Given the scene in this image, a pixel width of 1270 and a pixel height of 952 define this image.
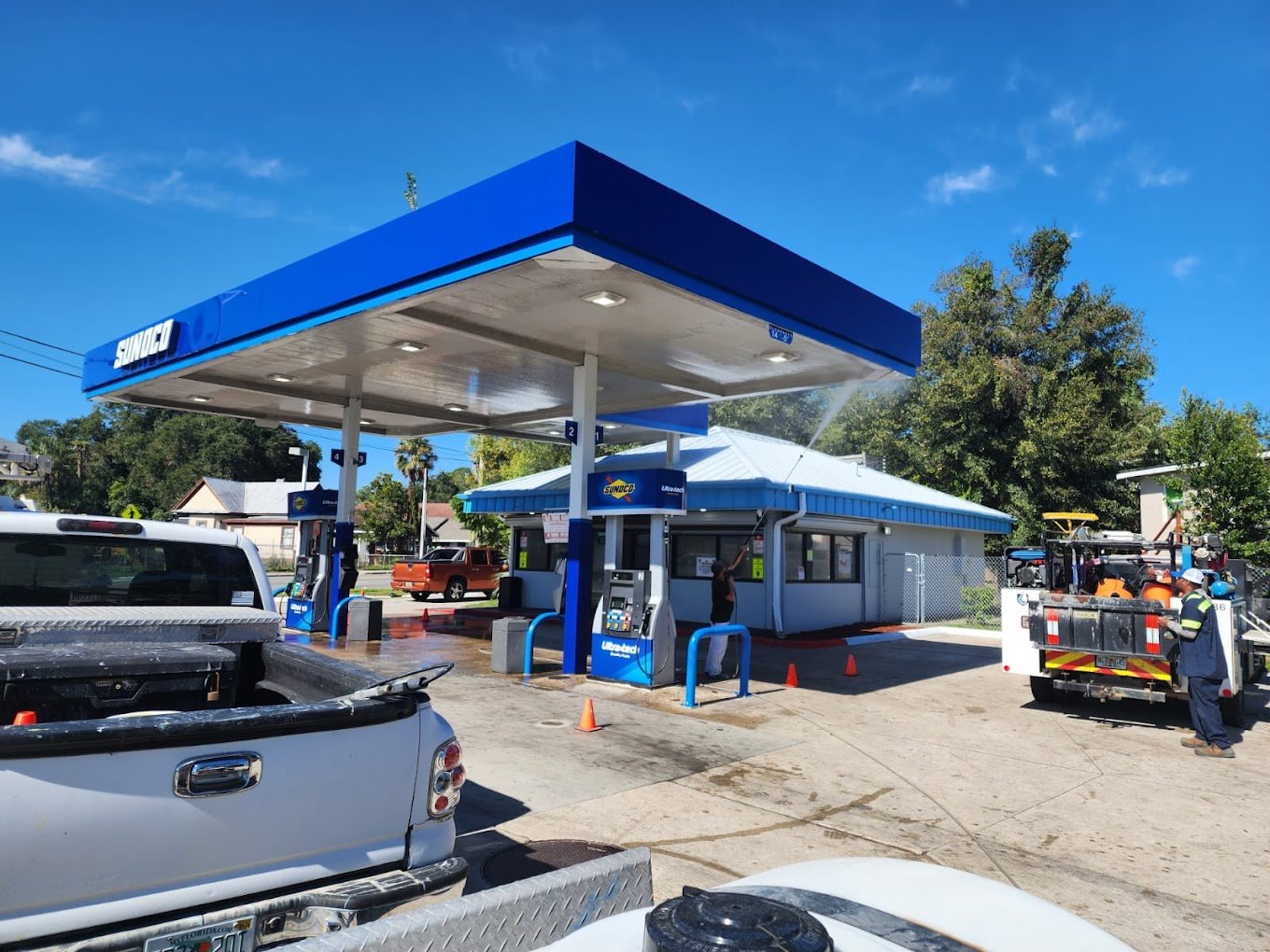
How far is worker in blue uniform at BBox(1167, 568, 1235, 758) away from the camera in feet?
28.0

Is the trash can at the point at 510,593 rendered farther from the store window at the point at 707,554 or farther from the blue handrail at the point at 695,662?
the blue handrail at the point at 695,662

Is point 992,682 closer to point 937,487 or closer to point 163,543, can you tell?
point 163,543

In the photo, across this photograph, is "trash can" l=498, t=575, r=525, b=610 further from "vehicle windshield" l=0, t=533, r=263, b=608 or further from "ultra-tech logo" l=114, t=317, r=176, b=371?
"vehicle windshield" l=0, t=533, r=263, b=608

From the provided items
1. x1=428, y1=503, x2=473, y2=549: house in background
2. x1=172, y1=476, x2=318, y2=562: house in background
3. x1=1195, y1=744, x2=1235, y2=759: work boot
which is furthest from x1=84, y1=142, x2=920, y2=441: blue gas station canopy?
x1=428, y1=503, x2=473, y2=549: house in background

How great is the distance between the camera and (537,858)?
16.5 feet

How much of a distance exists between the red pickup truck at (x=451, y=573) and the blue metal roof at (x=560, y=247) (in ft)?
52.0

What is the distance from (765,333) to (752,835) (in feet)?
24.0

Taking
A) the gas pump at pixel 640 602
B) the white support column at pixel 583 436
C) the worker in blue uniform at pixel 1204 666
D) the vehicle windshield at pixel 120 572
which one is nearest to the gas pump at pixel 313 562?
the white support column at pixel 583 436

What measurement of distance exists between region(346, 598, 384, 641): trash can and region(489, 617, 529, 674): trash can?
4258 millimetres

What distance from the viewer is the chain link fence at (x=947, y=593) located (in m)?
23.4

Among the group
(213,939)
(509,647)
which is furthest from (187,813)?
(509,647)

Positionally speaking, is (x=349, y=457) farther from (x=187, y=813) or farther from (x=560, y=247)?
(x=187, y=813)

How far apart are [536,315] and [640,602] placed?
14.0 ft

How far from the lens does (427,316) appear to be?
1115 centimetres
